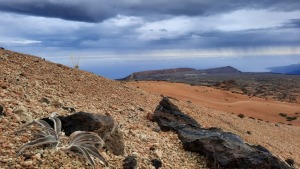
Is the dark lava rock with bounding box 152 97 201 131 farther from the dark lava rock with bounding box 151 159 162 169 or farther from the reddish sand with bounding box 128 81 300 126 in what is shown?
the reddish sand with bounding box 128 81 300 126

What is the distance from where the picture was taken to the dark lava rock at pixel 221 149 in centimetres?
852

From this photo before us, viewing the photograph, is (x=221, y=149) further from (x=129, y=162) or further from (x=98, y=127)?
(x=98, y=127)

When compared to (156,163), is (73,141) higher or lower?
higher

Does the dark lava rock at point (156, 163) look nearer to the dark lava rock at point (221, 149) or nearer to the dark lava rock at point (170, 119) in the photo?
the dark lava rock at point (221, 149)

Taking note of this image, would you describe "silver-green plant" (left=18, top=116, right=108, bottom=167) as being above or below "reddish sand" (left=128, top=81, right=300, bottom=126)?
above

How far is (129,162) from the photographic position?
7180mm

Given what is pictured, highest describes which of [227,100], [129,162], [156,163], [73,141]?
[73,141]

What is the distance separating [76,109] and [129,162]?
353 centimetres

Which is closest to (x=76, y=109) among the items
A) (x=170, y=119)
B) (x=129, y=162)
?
(x=170, y=119)

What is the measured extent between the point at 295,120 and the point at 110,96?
2394 centimetres

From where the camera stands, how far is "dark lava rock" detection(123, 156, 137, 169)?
710 centimetres

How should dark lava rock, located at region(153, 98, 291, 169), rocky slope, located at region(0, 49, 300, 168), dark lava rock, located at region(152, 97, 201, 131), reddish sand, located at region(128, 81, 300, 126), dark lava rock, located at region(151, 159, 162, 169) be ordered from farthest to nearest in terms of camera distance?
reddish sand, located at region(128, 81, 300, 126), dark lava rock, located at region(152, 97, 201, 131), dark lava rock, located at region(153, 98, 291, 169), dark lava rock, located at region(151, 159, 162, 169), rocky slope, located at region(0, 49, 300, 168)

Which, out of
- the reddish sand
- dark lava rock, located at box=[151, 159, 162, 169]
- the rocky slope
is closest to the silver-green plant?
A: the rocky slope

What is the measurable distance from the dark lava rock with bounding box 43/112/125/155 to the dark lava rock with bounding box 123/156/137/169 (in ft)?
1.14
